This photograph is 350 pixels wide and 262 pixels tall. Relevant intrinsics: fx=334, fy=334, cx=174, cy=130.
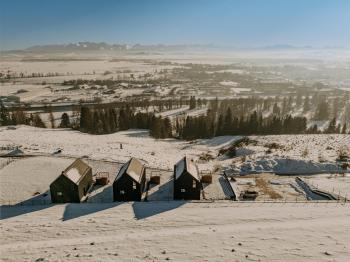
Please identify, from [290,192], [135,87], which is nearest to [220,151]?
[290,192]

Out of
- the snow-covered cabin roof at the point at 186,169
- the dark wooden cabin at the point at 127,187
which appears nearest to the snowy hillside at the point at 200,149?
the snow-covered cabin roof at the point at 186,169

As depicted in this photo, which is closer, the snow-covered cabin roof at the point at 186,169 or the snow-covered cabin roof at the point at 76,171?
the snow-covered cabin roof at the point at 76,171

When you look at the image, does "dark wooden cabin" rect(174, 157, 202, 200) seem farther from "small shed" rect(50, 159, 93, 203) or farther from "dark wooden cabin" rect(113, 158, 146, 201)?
"small shed" rect(50, 159, 93, 203)

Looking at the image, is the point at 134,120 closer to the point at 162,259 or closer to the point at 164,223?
the point at 164,223

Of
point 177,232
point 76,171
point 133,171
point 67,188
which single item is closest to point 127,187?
point 133,171

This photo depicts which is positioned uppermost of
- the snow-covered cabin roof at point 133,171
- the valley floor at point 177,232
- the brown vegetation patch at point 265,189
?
the snow-covered cabin roof at point 133,171

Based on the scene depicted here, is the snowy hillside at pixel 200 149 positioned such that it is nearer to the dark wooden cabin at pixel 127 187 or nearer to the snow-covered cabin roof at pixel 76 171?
the snow-covered cabin roof at pixel 76 171
